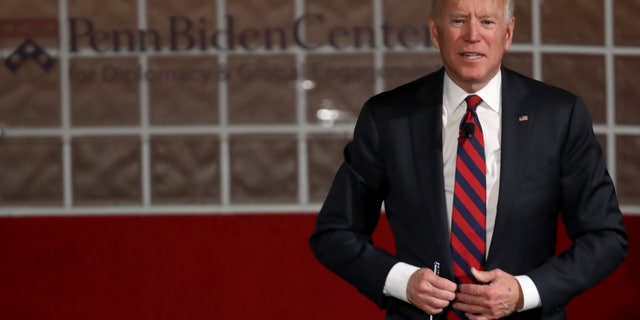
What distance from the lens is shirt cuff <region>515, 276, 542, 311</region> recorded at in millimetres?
1562

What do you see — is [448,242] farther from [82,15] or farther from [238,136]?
[82,15]

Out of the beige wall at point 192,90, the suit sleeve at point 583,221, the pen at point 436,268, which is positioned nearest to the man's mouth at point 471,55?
the suit sleeve at point 583,221

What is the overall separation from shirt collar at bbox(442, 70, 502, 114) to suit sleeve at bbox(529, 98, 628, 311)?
0.37ft

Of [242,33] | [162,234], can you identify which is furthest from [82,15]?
[162,234]

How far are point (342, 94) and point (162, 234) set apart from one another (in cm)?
70

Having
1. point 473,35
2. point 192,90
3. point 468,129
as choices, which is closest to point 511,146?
point 468,129

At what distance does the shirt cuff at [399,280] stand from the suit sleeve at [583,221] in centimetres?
17

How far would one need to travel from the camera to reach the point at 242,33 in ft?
11.5

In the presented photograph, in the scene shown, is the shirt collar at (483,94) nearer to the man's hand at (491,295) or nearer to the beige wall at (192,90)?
the man's hand at (491,295)

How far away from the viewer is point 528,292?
156 cm

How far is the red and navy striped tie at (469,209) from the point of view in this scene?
1.60m

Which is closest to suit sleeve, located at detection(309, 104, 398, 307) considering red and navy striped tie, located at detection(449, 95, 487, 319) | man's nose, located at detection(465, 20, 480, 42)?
red and navy striped tie, located at detection(449, 95, 487, 319)

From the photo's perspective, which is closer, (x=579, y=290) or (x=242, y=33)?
(x=579, y=290)

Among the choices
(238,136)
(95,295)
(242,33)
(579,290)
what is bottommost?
(95,295)
